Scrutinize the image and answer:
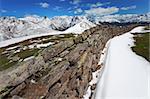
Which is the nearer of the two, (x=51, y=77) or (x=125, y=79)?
(x=51, y=77)

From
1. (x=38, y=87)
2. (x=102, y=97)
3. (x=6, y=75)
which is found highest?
(x=6, y=75)

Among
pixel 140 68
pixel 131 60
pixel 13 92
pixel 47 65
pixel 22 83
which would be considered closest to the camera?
pixel 13 92

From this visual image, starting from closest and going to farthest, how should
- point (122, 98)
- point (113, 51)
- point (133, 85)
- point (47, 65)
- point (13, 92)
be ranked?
point (13, 92) → point (47, 65) → point (122, 98) → point (133, 85) → point (113, 51)

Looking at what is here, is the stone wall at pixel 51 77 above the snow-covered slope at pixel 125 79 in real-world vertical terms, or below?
above

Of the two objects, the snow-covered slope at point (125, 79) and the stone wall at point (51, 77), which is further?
the snow-covered slope at point (125, 79)

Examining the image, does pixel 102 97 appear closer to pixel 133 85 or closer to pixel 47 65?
pixel 133 85

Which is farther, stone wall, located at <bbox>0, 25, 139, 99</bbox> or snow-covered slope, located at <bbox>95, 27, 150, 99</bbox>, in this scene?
snow-covered slope, located at <bbox>95, 27, 150, 99</bbox>

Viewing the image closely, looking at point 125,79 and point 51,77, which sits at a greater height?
point 51,77

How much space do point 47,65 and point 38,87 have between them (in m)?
6.07

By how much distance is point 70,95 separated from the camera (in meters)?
33.2

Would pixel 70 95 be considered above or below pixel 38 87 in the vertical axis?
below

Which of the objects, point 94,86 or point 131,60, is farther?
point 131,60

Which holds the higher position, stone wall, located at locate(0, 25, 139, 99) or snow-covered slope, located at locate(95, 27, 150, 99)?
stone wall, located at locate(0, 25, 139, 99)

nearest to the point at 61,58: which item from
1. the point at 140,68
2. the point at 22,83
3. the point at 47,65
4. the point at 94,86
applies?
the point at 47,65
